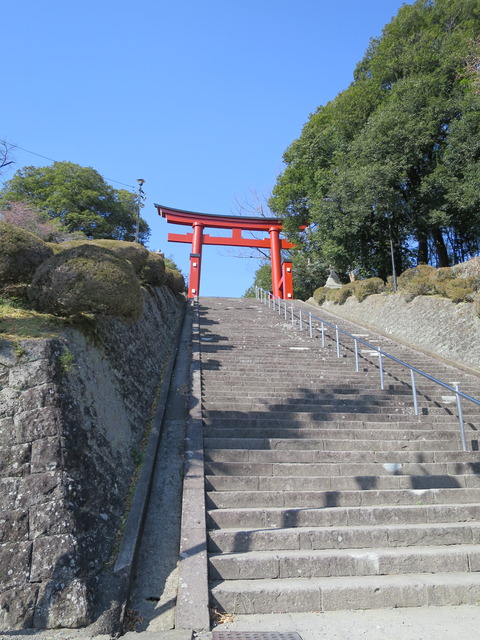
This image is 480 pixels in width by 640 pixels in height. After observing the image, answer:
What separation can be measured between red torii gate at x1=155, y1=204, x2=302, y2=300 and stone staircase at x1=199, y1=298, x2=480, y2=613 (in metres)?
13.6

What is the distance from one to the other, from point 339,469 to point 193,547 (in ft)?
6.83

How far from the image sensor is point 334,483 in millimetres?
4613

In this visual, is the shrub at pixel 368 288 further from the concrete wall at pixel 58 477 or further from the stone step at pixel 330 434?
the concrete wall at pixel 58 477

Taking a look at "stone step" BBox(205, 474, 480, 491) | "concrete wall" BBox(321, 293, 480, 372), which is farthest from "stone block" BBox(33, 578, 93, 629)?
"concrete wall" BBox(321, 293, 480, 372)

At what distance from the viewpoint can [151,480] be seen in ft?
14.6

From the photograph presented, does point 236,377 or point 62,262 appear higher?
point 62,262

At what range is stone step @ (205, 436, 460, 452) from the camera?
5.27 m

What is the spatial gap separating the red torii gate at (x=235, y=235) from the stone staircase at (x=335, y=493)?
13.6 metres

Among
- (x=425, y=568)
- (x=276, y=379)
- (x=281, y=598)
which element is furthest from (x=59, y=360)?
(x=276, y=379)

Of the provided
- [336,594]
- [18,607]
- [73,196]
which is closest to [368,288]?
[336,594]

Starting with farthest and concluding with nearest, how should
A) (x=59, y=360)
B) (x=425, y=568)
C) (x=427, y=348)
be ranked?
(x=427, y=348) < (x=59, y=360) < (x=425, y=568)

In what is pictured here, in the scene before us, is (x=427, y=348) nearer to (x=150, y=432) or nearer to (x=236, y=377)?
(x=236, y=377)

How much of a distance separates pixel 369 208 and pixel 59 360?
42.4 feet

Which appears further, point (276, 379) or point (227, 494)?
point (276, 379)
